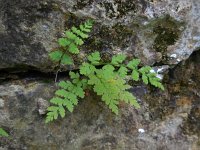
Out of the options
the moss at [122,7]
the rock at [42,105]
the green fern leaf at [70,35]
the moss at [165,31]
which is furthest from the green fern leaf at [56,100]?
the moss at [165,31]

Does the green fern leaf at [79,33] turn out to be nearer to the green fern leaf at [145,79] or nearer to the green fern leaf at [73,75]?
the green fern leaf at [73,75]

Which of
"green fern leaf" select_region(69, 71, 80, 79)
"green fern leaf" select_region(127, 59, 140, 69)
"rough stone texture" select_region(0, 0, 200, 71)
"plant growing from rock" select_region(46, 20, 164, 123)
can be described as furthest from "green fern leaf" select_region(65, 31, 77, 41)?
"green fern leaf" select_region(127, 59, 140, 69)

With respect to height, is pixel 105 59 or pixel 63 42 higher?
pixel 63 42

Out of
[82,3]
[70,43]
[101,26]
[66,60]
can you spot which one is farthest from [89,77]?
[82,3]

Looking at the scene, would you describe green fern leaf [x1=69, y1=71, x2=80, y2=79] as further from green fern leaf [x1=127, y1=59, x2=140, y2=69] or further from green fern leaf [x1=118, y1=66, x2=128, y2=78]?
green fern leaf [x1=127, y1=59, x2=140, y2=69]

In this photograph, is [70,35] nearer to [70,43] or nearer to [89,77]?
[70,43]

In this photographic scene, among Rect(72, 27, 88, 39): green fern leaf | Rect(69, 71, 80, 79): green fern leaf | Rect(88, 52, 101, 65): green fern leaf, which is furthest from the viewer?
Rect(69, 71, 80, 79): green fern leaf
